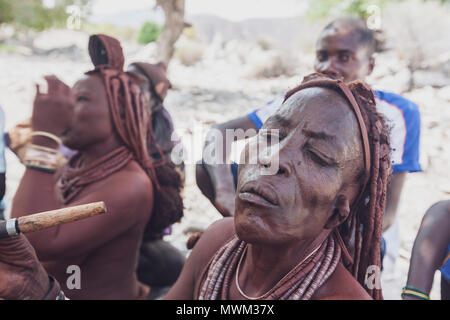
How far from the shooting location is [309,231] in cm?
130

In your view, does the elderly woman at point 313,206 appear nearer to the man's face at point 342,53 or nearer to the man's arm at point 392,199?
the man's arm at point 392,199

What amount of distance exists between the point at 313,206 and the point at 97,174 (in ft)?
5.38

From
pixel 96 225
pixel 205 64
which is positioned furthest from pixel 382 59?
pixel 96 225

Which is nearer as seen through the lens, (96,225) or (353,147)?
(353,147)

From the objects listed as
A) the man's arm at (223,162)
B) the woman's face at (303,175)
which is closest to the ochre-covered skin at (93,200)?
the man's arm at (223,162)

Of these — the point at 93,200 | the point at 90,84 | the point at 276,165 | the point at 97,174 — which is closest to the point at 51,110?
the point at 90,84

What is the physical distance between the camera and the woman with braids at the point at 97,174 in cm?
242

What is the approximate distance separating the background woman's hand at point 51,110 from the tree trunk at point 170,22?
254 inches

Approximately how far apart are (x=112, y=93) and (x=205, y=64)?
18734mm

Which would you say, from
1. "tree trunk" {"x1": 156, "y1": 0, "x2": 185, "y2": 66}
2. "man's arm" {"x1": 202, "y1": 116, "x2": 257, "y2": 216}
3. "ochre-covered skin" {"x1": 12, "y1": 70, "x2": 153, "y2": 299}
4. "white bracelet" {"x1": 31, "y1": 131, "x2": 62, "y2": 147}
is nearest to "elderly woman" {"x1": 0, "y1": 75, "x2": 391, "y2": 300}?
"man's arm" {"x1": 202, "y1": 116, "x2": 257, "y2": 216}

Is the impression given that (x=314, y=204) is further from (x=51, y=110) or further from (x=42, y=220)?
(x=51, y=110)

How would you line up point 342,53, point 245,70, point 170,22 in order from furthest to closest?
point 245,70
point 170,22
point 342,53

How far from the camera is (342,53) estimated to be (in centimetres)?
292
